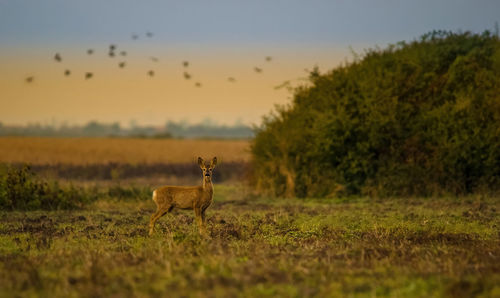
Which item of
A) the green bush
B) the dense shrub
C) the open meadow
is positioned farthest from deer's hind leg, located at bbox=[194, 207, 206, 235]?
the dense shrub

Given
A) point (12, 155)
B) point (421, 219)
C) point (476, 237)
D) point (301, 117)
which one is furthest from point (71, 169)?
point (476, 237)

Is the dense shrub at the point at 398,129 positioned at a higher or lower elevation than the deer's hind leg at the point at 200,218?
higher

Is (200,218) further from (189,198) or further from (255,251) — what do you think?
(255,251)

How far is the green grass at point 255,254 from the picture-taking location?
8.24 metres

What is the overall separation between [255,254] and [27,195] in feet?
38.1

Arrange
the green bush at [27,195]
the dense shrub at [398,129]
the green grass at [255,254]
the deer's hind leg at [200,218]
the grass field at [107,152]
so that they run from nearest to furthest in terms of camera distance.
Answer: the green grass at [255,254] → the deer's hind leg at [200,218] → the green bush at [27,195] → the dense shrub at [398,129] → the grass field at [107,152]

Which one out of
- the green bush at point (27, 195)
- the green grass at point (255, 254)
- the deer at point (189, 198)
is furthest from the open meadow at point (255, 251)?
the deer at point (189, 198)

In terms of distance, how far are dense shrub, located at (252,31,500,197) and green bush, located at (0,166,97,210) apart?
9.09 m

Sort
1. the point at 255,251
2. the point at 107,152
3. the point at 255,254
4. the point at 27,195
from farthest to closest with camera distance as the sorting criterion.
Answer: the point at 107,152
the point at 27,195
the point at 255,251
the point at 255,254

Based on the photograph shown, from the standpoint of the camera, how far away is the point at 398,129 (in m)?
25.4

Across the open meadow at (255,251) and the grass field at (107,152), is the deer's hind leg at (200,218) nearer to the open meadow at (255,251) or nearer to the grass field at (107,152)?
the open meadow at (255,251)

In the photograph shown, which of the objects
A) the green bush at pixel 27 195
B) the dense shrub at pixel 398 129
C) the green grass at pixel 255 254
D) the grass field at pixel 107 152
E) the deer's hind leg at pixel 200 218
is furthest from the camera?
the grass field at pixel 107 152

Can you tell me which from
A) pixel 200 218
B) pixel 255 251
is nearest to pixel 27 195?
pixel 200 218

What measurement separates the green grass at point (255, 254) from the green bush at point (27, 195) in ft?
4.32
